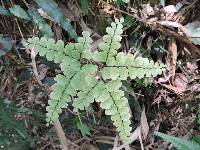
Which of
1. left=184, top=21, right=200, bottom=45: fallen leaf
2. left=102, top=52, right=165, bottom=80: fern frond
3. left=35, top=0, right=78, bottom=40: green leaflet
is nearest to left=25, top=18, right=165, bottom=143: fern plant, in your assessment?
left=102, top=52, right=165, bottom=80: fern frond

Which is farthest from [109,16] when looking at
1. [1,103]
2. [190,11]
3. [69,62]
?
[1,103]

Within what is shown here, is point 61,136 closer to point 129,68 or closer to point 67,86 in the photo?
point 67,86

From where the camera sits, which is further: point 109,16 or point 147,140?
point 147,140

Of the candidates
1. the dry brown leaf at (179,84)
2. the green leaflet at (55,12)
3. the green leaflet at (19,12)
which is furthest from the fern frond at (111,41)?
the dry brown leaf at (179,84)

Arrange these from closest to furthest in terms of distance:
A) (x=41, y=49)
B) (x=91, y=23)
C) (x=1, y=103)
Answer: (x=41, y=49)
(x=1, y=103)
(x=91, y=23)

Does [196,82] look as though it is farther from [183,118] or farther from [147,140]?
[147,140]

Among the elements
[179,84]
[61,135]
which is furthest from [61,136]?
[179,84]
